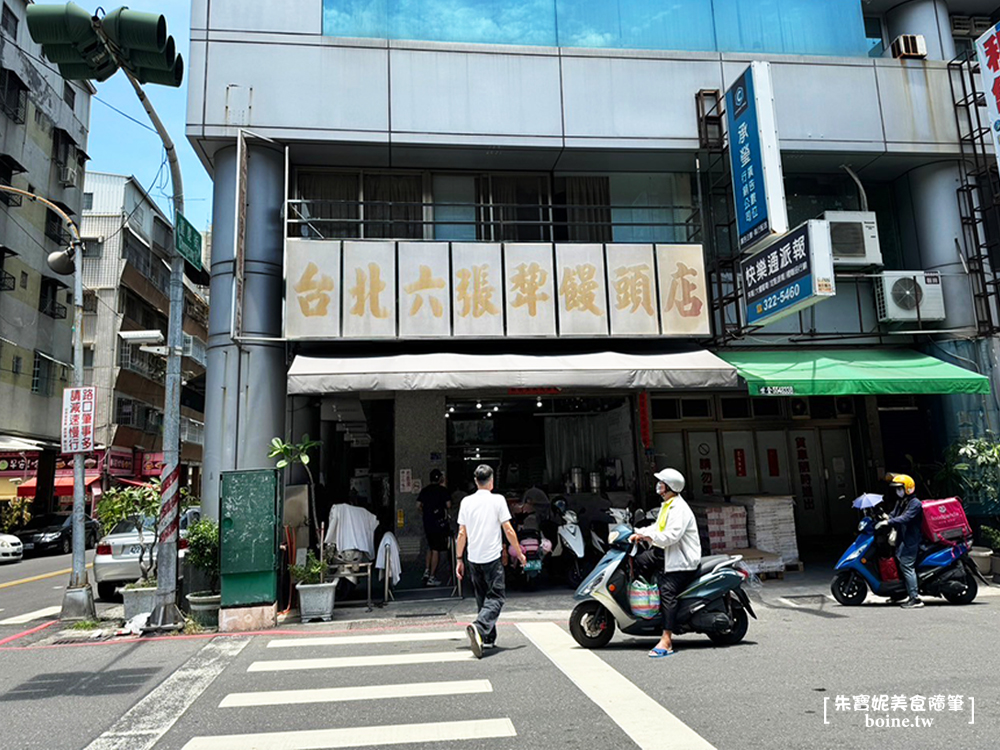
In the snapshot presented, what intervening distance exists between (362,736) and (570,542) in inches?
267

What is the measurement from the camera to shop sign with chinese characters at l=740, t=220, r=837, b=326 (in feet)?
33.6

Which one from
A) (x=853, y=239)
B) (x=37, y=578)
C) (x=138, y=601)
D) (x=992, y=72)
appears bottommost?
(x=37, y=578)

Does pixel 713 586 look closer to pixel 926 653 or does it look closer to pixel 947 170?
pixel 926 653

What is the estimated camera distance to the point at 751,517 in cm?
1218

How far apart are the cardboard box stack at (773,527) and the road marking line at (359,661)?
266 inches

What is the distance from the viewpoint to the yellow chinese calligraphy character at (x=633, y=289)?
12.4 m

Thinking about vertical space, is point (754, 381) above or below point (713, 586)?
above

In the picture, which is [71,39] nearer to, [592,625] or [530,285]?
[530,285]

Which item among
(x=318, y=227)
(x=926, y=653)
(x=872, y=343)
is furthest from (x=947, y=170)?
(x=318, y=227)

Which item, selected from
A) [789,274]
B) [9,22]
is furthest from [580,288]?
[9,22]

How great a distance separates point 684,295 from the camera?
493 inches

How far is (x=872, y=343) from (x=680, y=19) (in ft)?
25.1

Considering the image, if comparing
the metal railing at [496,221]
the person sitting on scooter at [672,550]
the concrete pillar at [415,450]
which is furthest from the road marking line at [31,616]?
the person sitting on scooter at [672,550]

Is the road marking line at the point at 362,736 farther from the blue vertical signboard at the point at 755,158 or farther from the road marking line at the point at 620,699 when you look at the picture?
the blue vertical signboard at the point at 755,158
